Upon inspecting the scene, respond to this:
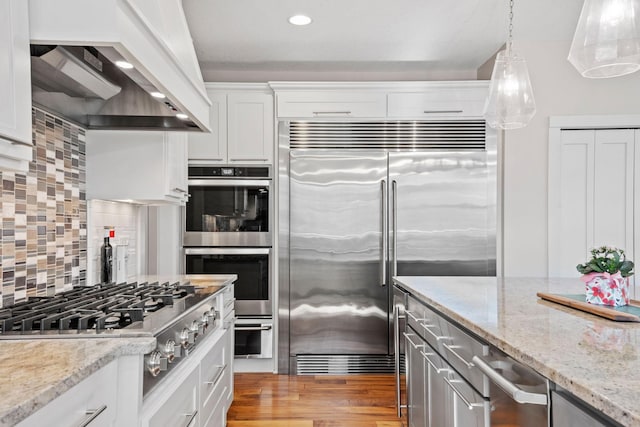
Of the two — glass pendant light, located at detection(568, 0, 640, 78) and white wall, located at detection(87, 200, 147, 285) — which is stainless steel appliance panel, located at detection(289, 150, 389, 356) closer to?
white wall, located at detection(87, 200, 147, 285)

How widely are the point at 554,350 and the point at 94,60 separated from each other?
5.55 feet

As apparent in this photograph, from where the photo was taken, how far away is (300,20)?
3393 millimetres

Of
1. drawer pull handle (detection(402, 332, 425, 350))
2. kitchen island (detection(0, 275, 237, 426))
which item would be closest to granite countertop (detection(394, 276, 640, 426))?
drawer pull handle (detection(402, 332, 425, 350))

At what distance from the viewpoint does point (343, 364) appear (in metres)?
4.10

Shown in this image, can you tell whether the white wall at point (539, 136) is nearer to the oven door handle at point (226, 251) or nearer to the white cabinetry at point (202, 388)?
the oven door handle at point (226, 251)

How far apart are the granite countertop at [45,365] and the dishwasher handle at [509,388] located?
0.94 meters

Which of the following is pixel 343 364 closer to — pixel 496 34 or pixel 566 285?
pixel 566 285

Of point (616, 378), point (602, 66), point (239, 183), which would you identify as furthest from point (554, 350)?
point (239, 183)

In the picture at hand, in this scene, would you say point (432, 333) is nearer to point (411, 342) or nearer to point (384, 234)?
point (411, 342)

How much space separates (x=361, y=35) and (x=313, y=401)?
102 inches

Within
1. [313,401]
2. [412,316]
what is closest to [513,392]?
[412,316]

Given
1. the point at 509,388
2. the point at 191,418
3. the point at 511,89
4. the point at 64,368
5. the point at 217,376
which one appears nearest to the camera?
the point at 64,368

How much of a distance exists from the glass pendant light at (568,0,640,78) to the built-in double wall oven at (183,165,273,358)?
273cm

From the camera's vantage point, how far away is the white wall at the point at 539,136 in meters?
3.87
